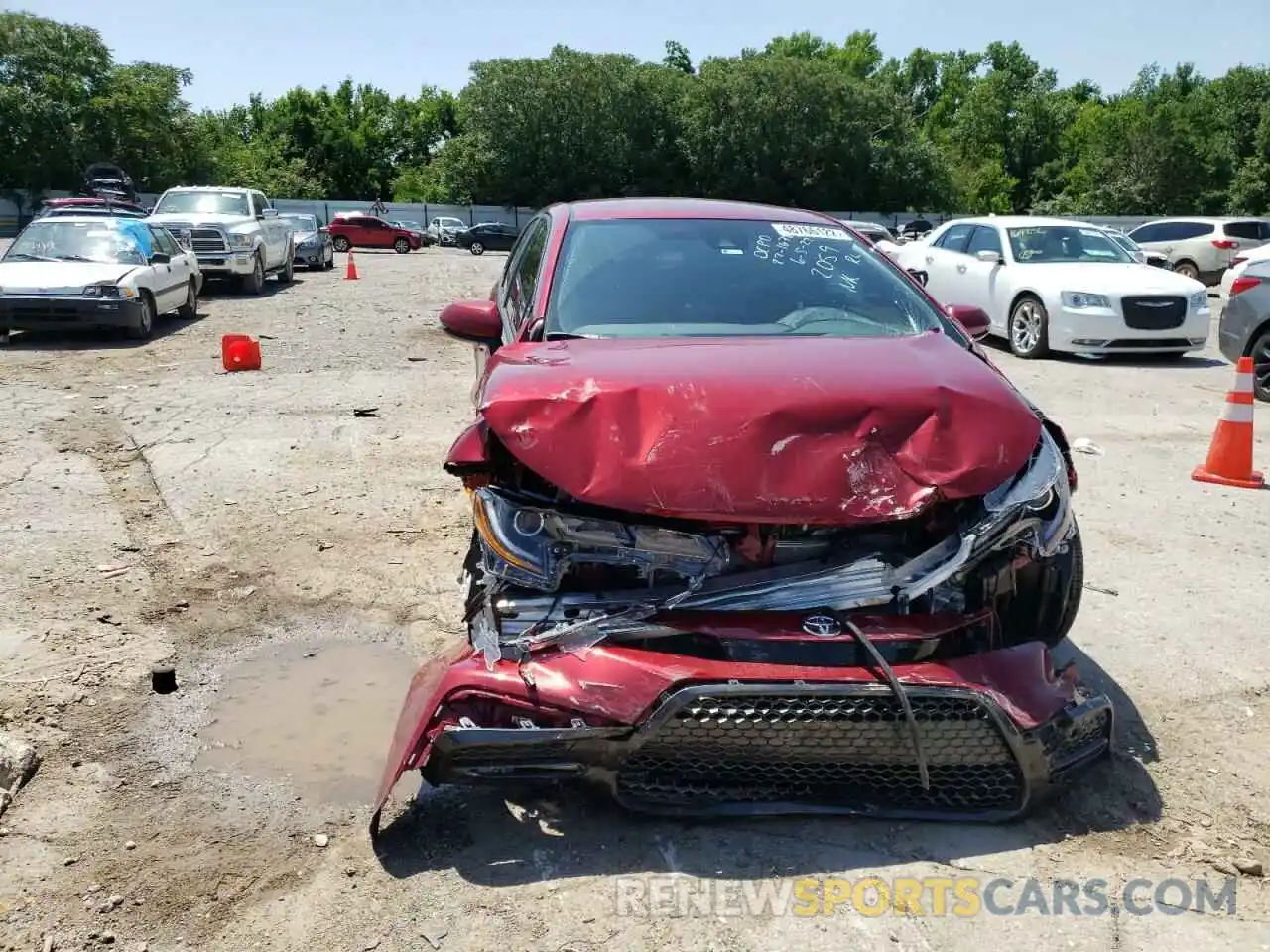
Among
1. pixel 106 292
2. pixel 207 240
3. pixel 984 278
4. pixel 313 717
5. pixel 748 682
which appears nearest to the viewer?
pixel 748 682

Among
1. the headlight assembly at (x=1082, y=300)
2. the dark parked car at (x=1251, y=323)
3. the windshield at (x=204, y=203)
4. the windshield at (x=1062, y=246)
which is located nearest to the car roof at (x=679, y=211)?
the dark parked car at (x=1251, y=323)

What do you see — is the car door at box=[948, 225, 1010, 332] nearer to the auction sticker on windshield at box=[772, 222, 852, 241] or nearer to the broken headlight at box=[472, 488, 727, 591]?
the auction sticker on windshield at box=[772, 222, 852, 241]

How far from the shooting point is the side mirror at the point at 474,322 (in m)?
4.88

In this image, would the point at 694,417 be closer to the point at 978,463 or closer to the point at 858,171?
the point at 978,463

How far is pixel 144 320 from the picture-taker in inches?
485

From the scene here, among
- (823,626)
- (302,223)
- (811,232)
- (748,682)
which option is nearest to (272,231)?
(302,223)

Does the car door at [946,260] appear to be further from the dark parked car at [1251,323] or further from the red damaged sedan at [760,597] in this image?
the red damaged sedan at [760,597]

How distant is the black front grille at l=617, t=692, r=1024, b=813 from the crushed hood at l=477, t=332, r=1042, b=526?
19.9 inches

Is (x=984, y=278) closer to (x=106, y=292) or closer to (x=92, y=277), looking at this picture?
(x=106, y=292)

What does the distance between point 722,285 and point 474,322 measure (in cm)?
124

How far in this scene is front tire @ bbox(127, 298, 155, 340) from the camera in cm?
1217

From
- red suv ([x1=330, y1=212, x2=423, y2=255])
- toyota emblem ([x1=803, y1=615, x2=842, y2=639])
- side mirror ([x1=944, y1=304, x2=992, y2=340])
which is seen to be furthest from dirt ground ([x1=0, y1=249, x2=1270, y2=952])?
red suv ([x1=330, y1=212, x2=423, y2=255])

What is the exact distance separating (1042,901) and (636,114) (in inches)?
2374

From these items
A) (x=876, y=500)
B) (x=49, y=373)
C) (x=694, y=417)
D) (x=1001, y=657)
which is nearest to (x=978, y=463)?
(x=876, y=500)
